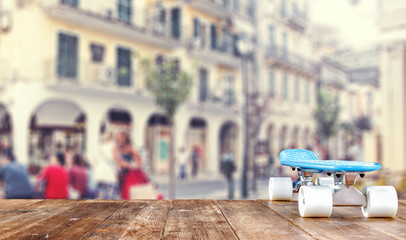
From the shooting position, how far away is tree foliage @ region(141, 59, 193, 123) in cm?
693

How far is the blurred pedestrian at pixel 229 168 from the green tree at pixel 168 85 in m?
0.97

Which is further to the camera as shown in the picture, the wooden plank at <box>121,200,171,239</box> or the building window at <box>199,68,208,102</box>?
the building window at <box>199,68,208,102</box>

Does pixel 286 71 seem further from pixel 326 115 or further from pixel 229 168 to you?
pixel 229 168

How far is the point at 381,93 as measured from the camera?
6.72 m

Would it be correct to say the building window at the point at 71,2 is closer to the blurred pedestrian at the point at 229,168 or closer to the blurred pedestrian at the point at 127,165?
the blurred pedestrian at the point at 127,165

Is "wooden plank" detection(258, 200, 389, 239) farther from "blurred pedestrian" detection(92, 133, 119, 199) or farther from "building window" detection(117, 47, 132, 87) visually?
"building window" detection(117, 47, 132, 87)

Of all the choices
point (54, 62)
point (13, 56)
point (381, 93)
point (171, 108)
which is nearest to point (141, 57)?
point (171, 108)

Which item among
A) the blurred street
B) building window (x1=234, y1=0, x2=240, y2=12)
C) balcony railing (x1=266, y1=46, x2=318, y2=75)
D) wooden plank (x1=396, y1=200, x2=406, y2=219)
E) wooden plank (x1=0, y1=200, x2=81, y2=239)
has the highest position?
building window (x1=234, y1=0, x2=240, y2=12)

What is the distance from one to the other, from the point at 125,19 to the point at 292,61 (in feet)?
13.0

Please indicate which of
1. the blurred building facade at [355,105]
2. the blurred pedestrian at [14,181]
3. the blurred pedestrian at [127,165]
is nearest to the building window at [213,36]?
the blurred building facade at [355,105]

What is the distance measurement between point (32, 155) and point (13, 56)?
1358 mm

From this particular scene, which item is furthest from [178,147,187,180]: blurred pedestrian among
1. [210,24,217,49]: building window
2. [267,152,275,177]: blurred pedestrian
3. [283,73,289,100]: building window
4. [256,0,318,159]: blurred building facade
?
[283,73,289,100]: building window

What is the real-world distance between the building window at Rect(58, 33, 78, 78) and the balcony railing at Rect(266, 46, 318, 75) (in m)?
4.17

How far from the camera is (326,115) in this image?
8.64m
